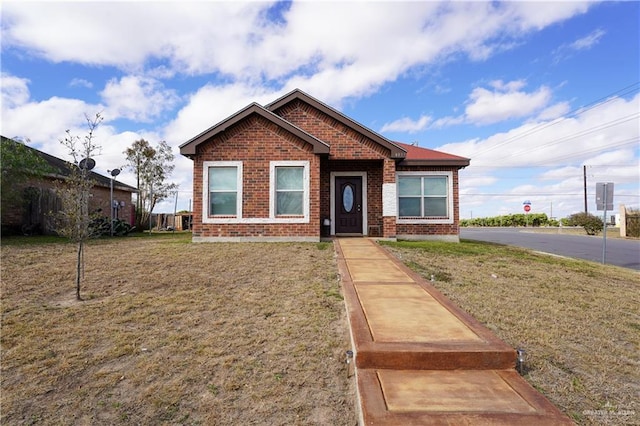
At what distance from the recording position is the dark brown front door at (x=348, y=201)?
1280 centimetres

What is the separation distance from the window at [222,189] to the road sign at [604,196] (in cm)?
1216

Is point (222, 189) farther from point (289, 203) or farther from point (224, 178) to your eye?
point (289, 203)

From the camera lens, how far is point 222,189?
36.0ft

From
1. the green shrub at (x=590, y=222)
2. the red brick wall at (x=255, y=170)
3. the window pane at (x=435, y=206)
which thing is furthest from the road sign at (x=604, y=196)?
the green shrub at (x=590, y=222)

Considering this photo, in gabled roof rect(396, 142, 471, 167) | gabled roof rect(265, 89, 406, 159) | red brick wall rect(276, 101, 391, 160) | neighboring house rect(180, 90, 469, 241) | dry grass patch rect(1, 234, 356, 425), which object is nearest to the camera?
dry grass patch rect(1, 234, 356, 425)

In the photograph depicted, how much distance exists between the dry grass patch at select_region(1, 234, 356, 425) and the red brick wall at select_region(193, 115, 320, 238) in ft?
13.2

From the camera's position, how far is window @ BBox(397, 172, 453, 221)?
12922 mm

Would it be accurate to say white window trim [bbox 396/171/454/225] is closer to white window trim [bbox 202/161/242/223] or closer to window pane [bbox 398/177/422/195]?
window pane [bbox 398/177/422/195]

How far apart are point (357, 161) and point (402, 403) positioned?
10.6m

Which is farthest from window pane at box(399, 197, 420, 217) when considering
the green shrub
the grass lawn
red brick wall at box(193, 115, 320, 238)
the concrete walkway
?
the green shrub

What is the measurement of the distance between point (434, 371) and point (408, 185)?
10625 millimetres

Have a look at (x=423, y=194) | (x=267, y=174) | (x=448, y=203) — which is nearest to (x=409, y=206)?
(x=423, y=194)

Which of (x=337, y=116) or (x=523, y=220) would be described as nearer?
(x=337, y=116)

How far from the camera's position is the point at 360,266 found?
6.88 m
